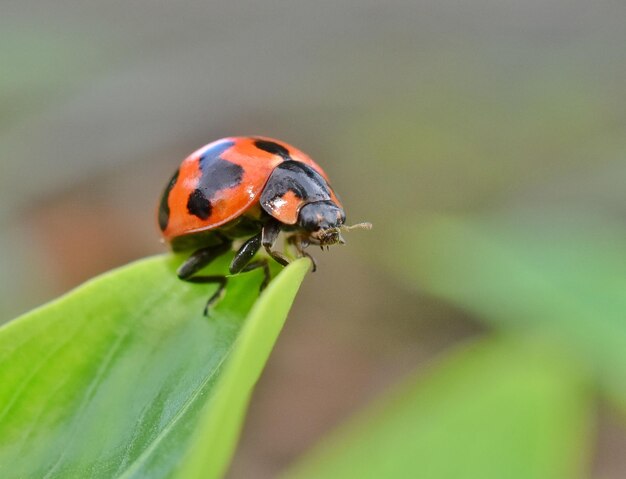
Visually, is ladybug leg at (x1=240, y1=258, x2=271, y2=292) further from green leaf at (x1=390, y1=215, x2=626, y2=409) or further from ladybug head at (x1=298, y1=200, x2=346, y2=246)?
green leaf at (x1=390, y1=215, x2=626, y2=409)

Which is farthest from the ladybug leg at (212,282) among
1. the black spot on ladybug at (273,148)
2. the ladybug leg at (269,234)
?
the black spot on ladybug at (273,148)

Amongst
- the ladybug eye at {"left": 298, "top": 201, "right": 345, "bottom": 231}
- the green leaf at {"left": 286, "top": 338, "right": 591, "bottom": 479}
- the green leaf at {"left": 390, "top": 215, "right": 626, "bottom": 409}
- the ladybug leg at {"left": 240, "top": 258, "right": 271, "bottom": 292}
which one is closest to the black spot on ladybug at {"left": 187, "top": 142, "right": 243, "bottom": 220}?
the ladybug eye at {"left": 298, "top": 201, "right": 345, "bottom": 231}

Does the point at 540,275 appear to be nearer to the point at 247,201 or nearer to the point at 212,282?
the point at 247,201

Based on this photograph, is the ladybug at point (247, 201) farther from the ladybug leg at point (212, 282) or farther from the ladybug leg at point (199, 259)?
the ladybug leg at point (212, 282)

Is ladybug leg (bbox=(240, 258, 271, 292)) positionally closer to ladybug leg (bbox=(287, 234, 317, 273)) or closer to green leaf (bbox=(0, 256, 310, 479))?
green leaf (bbox=(0, 256, 310, 479))

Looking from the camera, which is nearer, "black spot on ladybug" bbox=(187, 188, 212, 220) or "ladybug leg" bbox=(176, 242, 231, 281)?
"ladybug leg" bbox=(176, 242, 231, 281)

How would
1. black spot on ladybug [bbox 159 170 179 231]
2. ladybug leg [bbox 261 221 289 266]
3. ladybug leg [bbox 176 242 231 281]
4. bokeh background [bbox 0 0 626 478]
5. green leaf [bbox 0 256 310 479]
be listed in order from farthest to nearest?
bokeh background [bbox 0 0 626 478], black spot on ladybug [bbox 159 170 179 231], ladybug leg [bbox 261 221 289 266], ladybug leg [bbox 176 242 231 281], green leaf [bbox 0 256 310 479]

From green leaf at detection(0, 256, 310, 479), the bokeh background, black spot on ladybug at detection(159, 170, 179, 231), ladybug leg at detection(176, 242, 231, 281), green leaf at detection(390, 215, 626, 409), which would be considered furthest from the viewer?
the bokeh background

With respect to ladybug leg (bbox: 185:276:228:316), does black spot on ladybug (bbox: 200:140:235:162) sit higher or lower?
higher

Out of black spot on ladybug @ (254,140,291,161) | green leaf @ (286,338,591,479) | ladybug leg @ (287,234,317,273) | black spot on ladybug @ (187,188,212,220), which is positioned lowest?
green leaf @ (286,338,591,479)
